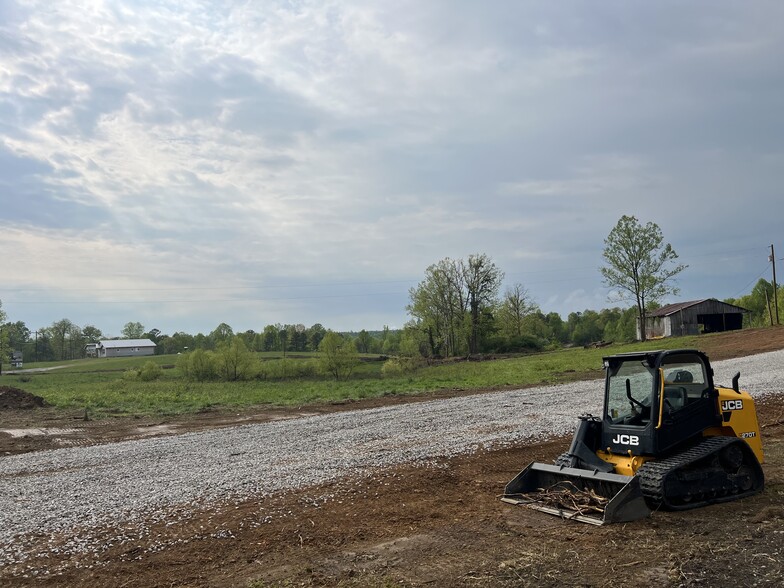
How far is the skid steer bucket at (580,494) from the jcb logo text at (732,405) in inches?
83.6

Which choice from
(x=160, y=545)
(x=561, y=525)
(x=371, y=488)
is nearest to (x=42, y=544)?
(x=160, y=545)

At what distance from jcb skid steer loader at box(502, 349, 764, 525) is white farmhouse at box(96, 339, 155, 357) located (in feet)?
526

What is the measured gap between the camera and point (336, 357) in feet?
176

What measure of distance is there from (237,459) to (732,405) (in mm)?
9729

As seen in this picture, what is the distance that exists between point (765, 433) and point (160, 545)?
39.8ft

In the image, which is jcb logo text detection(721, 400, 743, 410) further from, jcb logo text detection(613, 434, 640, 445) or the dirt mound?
the dirt mound

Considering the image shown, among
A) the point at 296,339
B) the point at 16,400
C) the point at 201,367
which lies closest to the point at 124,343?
the point at 296,339

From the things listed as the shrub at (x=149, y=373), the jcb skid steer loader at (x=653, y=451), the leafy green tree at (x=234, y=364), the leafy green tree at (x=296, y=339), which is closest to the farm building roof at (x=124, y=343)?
the leafy green tree at (x=296, y=339)

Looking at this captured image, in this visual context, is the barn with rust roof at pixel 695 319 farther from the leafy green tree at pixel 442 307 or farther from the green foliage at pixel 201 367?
the green foliage at pixel 201 367

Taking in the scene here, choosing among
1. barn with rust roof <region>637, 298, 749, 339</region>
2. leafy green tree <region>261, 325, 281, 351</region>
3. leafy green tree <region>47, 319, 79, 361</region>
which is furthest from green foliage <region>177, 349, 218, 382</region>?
leafy green tree <region>47, 319, 79, 361</region>

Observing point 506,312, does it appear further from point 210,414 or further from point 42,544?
point 42,544

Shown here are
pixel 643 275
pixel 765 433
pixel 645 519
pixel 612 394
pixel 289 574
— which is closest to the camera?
pixel 289 574

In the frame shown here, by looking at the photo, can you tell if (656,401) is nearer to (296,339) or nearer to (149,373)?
(149,373)

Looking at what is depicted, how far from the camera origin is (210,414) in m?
24.2
